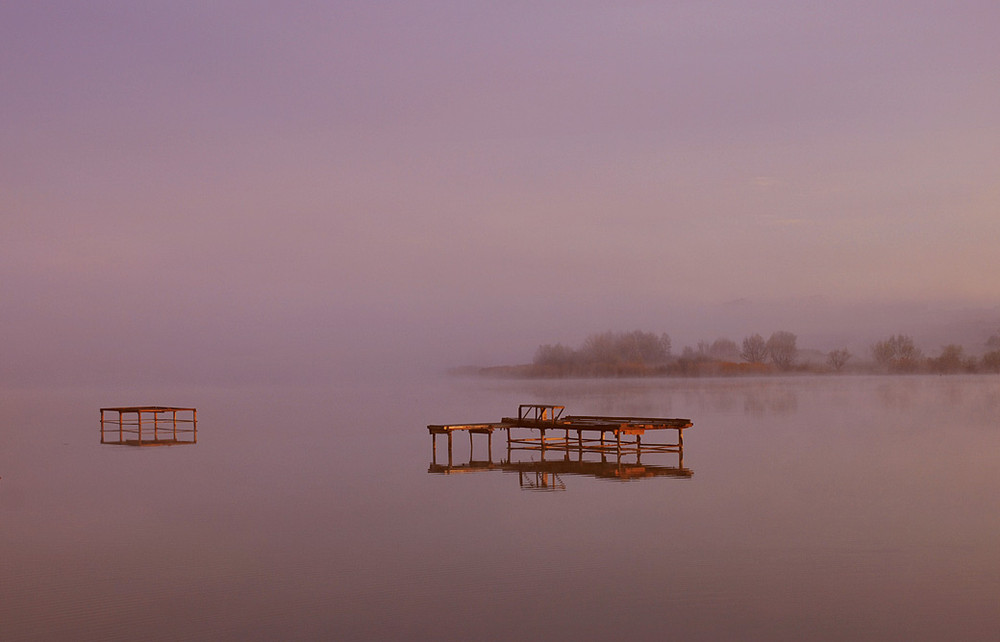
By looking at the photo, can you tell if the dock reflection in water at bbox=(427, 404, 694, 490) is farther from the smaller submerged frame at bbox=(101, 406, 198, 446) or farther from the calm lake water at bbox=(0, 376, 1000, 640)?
the smaller submerged frame at bbox=(101, 406, 198, 446)

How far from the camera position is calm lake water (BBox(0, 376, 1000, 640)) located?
12578 millimetres

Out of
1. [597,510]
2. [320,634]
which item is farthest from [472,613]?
[597,510]

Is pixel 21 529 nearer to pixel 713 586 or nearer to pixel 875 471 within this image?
pixel 713 586

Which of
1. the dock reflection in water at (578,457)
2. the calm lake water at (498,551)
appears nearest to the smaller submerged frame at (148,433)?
the calm lake water at (498,551)

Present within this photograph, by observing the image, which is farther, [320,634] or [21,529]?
[21,529]

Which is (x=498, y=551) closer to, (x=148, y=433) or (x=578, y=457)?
(x=578, y=457)

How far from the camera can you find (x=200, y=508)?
877 inches

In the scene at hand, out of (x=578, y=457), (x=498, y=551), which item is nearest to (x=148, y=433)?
(x=578, y=457)

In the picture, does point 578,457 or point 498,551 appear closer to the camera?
point 498,551

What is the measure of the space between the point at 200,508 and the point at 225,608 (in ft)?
31.1

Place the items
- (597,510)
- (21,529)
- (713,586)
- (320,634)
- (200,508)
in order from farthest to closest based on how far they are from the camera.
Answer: (200,508) → (597,510) → (21,529) → (713,586) → (320,634)

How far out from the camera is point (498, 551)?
16719 mm

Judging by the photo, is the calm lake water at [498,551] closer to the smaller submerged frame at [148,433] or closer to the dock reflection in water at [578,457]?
the dock reflection in water at [578,457]

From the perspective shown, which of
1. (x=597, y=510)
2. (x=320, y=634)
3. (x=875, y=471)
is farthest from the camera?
(x=875, y=471)
